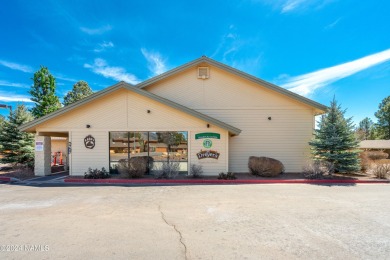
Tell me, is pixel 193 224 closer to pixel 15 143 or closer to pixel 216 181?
pixel 216 181

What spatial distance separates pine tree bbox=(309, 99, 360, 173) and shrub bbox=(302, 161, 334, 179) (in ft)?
2.20

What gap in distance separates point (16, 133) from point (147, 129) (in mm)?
10907

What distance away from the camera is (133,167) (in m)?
10.7

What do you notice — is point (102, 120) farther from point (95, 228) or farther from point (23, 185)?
point (95, 228)

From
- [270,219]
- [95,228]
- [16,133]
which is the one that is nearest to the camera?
[95,228]

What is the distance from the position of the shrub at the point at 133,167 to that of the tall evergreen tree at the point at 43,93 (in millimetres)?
18739

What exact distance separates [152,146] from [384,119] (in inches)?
2255

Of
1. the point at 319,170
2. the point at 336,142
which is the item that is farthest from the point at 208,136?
the point at 336,142

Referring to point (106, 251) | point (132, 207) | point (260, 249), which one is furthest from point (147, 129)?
point (260, 249)

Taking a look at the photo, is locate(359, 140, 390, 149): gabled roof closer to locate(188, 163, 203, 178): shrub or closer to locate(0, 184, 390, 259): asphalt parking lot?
locate(0, 184, 390, 259): asphalt parking lot

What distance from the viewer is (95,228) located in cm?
466

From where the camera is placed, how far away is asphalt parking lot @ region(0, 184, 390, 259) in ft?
12.2

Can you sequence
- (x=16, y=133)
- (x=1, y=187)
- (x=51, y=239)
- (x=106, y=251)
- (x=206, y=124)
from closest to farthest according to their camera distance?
(x=106, y=251) → (x=51, y=239) → (x=1, y=187) → (x=206, y=124) → (x=16, y=133)

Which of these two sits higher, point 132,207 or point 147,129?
point 147,129
